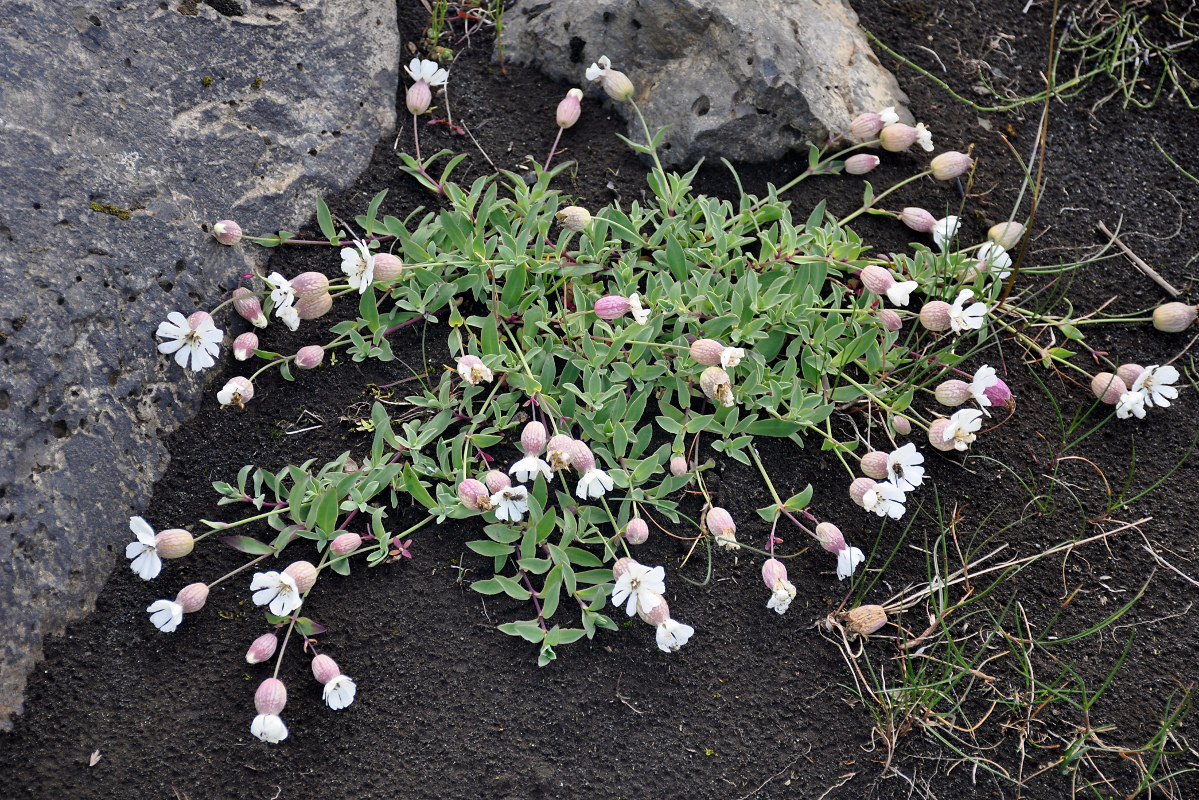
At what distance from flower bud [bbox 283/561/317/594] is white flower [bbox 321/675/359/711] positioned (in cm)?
24

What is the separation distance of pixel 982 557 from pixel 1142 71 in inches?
86.0

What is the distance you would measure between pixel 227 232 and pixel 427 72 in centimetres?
84

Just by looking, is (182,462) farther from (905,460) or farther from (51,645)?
(905,460)

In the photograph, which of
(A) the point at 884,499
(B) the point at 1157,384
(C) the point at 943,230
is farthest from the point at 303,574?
(B) the point at 1157,384

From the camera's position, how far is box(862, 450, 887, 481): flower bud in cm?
221

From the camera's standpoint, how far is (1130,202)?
9.55ft

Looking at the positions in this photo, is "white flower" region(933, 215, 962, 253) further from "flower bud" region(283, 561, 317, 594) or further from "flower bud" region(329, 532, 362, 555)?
"flower bud" region(283, 561, 317, 594)

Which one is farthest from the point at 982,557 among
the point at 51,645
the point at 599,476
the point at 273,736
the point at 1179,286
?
→ the point at 51,645

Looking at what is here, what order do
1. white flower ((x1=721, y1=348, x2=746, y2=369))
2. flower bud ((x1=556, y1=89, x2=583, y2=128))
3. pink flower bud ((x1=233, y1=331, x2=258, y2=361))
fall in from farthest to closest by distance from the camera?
flower bud ((x1=556, y1=89, x2=583, y2=128)) < pink flower bud ((x1=233, y1=331, x2=258, y2=361)) < white flower ((x1=721, y1=348, x2=746, y2=369))

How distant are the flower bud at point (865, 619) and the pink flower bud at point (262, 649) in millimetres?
1373

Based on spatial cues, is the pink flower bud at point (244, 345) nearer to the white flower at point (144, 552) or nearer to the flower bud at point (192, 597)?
the white flower at point (144, 552)

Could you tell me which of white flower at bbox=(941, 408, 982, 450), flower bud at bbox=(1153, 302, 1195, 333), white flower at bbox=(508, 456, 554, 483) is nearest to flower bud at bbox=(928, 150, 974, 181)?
flower bud at bbox=(1153, 302, 1195, 333)

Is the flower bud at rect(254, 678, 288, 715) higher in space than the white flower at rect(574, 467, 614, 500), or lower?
lower

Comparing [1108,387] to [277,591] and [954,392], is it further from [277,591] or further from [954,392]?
[277,591]
